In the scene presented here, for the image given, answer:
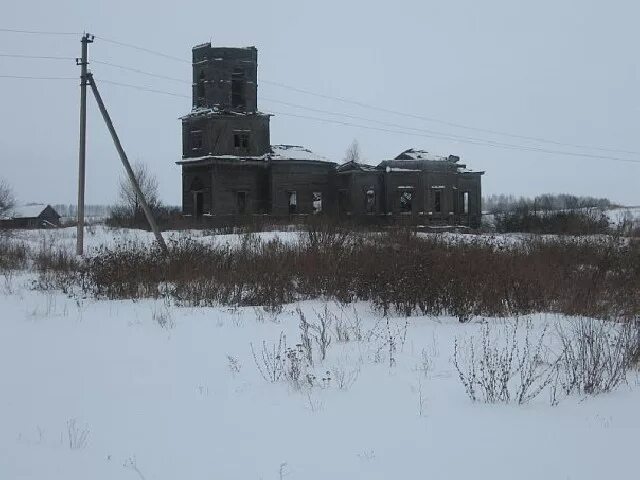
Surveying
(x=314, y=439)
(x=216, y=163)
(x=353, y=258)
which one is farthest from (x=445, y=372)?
(x=216, y=163)

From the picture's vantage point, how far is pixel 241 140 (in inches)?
1483

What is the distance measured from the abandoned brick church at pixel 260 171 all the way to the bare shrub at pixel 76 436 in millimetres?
32436

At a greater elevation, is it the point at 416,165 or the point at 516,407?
the point at 416,165

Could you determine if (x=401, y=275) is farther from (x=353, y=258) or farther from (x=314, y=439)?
(x=314, y=439)

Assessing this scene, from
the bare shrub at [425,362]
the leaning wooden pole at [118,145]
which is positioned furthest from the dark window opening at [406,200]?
the bare shrub at [425,362]

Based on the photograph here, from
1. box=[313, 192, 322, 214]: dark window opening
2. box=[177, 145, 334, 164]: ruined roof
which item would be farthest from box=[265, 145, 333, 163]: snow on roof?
box=[313, 192, 322, 214]: dark window opening

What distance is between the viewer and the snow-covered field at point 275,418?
4.00 meters

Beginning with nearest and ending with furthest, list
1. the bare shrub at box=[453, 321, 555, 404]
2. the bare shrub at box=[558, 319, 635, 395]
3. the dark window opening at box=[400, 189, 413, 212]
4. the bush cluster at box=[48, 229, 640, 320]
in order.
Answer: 1. the bare shrub at box=[453, 321, 555, 404]
2. the bare shrub at box=[558, 319, 635, 395]
3. the bush cluster at box=[48, 229, 640, 320]
4. the dark window opening at box=[400, 189, 413, 212]

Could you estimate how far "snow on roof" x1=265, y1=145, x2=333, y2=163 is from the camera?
38044 mm

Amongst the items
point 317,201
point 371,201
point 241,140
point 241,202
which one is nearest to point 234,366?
point 241,202

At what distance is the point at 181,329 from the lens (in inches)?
341

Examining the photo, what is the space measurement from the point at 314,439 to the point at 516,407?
1.83 m

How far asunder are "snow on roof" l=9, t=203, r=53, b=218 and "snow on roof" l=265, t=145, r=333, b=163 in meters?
41.1

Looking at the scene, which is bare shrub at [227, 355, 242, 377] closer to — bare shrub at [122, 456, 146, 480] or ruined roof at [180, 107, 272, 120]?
bare shrub at [122, 456, 146, 480]
